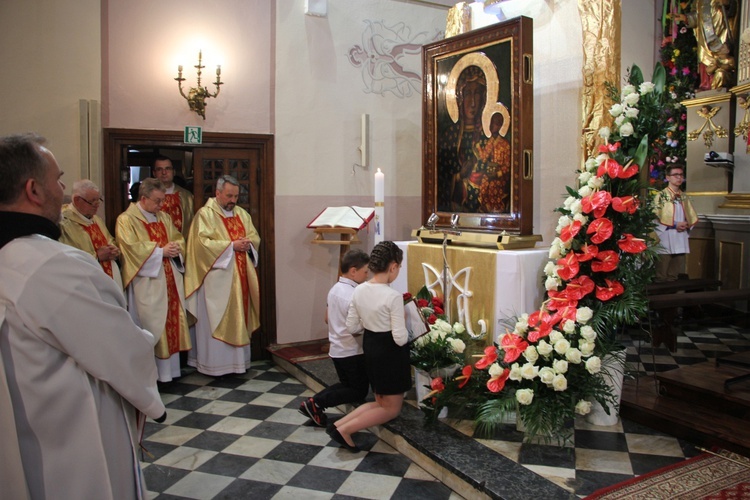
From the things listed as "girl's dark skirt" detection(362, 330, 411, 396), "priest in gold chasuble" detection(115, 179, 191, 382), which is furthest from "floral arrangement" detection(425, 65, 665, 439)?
"priest in gold chasuble" detection(115, 179, 191, 382)

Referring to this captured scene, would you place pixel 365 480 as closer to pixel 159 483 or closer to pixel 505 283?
pixel 159 483

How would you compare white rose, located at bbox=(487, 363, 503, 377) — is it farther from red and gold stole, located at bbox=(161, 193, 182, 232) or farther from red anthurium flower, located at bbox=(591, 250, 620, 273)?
red and gold stole, located at bbox=(161, 193, 182, 232)

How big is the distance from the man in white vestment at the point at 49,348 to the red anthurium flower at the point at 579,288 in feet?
8.52

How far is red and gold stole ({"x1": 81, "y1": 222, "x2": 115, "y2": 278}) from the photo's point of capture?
4.90 metres

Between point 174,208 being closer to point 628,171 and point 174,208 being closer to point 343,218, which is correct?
point 343,218

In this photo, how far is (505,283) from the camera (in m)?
3.99

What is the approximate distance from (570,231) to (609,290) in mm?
415

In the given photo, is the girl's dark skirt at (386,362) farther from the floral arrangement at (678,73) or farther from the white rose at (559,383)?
the floral arrangement at (678,73)

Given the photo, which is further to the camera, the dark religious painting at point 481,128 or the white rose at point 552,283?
the dark religious painting at point 481,128

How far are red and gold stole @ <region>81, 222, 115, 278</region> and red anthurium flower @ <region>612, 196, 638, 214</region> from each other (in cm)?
381

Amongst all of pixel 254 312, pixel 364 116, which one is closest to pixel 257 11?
pixel 364 116

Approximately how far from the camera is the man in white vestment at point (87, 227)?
4.79 metres

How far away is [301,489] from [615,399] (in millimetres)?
1918

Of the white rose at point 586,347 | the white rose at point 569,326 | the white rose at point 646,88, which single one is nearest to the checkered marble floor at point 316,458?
the white rose at point 586,347
